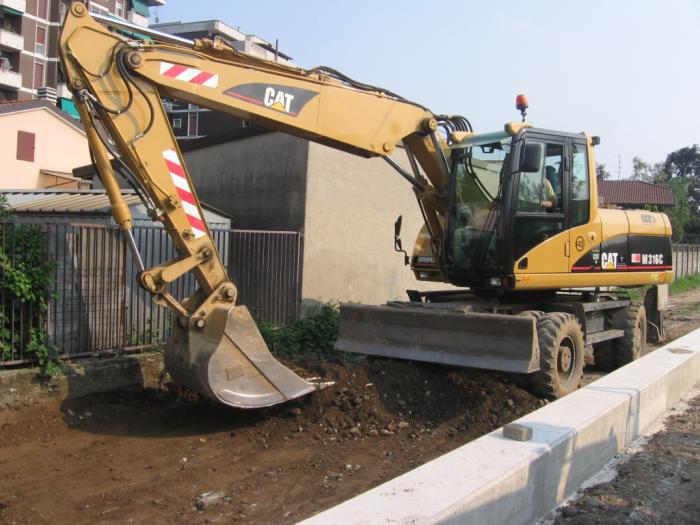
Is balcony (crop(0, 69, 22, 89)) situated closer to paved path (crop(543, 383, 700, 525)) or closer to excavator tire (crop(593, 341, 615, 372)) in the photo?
excavator tire (crop(593, 341, 615, 372))

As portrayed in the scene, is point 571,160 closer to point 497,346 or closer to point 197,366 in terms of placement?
point 497,346

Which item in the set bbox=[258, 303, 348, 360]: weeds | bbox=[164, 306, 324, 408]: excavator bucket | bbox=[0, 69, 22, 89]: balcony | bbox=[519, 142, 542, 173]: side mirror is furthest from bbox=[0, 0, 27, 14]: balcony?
bbox=[164, 306, 324, 408]: excavator bucket

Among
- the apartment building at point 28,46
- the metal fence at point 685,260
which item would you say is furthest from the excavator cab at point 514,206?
the apartment building at point 28,46

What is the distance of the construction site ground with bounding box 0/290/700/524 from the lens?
183 inches

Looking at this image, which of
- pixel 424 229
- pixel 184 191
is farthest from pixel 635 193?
pixel 184 191

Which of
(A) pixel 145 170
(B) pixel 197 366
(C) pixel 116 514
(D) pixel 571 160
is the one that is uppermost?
(D) pixel 571 160

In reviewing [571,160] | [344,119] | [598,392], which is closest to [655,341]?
[571,160]

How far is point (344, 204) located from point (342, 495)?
24.6 ft

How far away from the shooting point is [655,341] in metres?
11.7

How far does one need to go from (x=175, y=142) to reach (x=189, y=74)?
2.06 ft

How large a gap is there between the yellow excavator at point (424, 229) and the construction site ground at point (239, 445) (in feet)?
1.32

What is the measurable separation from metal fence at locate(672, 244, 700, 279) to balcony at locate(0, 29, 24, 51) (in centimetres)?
4792

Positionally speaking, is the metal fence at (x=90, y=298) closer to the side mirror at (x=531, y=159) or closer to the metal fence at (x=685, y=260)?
the side mirror at (x=531, y=159)

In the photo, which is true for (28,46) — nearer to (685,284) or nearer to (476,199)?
(685,284)
